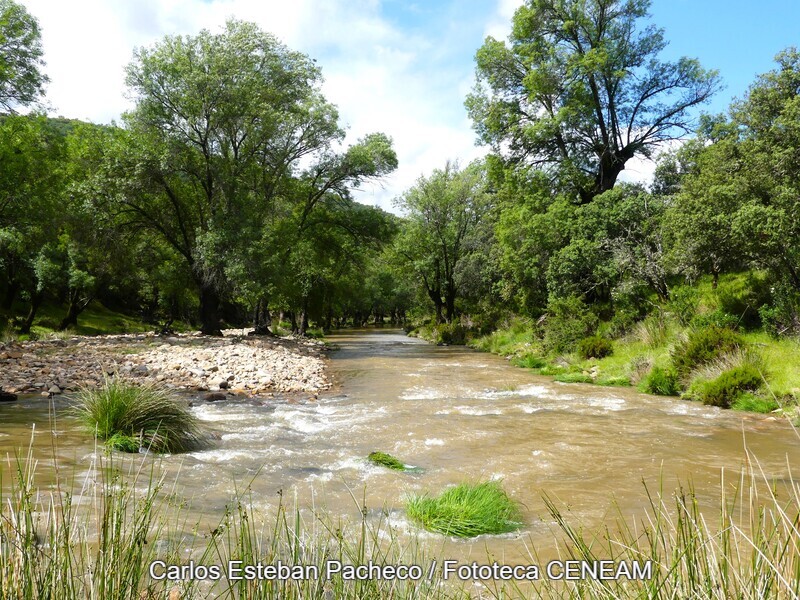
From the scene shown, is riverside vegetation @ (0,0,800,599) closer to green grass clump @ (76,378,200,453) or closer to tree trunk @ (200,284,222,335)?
tree trunk @ (200,284,222,335)

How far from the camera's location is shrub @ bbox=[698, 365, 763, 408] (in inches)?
435

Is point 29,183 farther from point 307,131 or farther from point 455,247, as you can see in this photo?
point 455,247

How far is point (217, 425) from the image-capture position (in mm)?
8844

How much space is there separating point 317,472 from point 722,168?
15410 mm

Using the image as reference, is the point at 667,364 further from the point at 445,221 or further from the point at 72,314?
the point at 72,314

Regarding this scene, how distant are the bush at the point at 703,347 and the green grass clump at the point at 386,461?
976cm

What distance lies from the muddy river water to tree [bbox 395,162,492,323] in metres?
25.9

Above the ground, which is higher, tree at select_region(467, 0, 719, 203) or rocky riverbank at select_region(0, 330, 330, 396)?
tree at select_region(467, 0, 719, 203)

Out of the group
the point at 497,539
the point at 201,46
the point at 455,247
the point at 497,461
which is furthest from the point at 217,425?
the point at 455,247

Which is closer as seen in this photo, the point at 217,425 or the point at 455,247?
the point at 217,425

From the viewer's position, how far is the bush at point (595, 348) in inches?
703

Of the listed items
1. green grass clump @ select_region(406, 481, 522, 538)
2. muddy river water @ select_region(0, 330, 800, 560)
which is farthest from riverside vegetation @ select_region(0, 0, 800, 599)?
green grass clump @ select_region(406, 481, 522, 538)

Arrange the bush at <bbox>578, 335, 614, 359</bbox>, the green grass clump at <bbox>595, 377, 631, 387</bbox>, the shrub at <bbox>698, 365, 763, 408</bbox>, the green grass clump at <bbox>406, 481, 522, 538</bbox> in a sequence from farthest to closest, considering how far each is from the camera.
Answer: the bush at <bbox>578, 335, 614, 359</bbox>
the green grass clump at <bbox>595, 377, 631, 387</bbox>
the shrub at <bbox>698, 365, 763, 408</bbox>
the green grass clump at <bbox>406, 481, 522, 538</bbox>

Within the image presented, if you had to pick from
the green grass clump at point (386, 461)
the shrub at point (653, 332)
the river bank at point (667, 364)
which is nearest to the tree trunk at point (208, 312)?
the river bank at point (667, 364)
